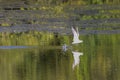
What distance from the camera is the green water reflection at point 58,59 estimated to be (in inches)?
623

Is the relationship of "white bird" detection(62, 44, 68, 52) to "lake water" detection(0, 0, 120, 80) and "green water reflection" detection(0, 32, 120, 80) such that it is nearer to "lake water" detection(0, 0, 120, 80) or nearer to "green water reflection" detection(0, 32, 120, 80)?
"lake water" detection(0, 0, 120, 80)

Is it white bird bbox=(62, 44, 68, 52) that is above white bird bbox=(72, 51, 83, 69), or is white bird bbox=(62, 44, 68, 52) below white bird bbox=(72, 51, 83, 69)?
below

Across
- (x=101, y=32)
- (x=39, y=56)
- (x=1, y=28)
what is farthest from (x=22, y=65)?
(x=1, y=28)

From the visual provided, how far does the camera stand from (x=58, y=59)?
60.5 ft

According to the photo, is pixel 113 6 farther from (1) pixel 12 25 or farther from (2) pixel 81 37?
(2) pixel 81 37

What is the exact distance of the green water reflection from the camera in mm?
15828

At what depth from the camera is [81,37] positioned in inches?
937

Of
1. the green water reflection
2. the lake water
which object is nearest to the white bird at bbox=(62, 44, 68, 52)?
the lake water

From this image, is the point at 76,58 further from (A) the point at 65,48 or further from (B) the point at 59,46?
(B) the point at 59,46

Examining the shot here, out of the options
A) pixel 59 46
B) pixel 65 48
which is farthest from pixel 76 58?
pixel 59 46

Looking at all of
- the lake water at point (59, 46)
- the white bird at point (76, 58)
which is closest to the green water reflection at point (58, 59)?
the lake water at point (59, 46)

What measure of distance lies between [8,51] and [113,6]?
62.5 feet

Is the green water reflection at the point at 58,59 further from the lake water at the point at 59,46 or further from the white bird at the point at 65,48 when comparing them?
the white bird at the point at 65,48

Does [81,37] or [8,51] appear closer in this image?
[8,51]
